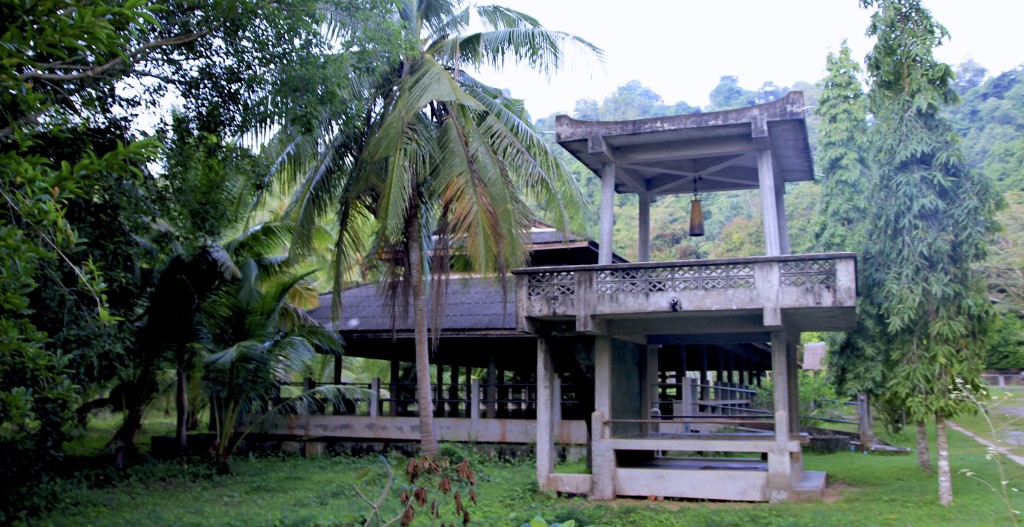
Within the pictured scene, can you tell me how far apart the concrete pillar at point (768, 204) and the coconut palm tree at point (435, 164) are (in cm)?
352

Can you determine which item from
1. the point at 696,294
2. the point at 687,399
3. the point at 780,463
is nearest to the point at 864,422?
the point at 687,399

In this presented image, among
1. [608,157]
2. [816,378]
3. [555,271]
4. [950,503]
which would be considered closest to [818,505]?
[950,503]

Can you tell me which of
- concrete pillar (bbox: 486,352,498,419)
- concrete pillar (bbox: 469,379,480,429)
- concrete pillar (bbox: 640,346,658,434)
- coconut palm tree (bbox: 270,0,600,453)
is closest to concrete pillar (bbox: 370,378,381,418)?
concrete pillar (bbox: 469,379,480,429)

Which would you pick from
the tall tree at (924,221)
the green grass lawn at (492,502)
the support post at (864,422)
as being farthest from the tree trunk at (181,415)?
the support post at (864,422)

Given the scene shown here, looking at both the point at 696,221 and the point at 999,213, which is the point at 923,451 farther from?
the point at 999,213

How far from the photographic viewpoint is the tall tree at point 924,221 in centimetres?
1208

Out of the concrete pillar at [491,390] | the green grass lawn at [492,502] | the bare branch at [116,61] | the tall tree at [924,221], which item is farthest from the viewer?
the concrete pillar at [491,390]

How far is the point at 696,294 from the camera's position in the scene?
11.1 metres

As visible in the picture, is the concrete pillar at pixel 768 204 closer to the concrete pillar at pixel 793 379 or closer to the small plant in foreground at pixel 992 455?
the small plant in foreground at pixel 992 455

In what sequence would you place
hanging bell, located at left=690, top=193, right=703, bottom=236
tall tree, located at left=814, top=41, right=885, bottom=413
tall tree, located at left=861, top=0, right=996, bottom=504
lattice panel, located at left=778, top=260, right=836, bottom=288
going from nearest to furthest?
lattice panel, located at left=778, top=260, right=836, bottom=288, tall tree, located at left=861, top=0, right=996, bottom=504, hanging bell, located at left=690, top=193, right=703, bottom=236, tall tree, located at left=814, top=41, right=885, bottom=413

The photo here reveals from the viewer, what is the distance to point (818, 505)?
11078mm

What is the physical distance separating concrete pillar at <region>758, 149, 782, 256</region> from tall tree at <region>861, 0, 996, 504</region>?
243 cm

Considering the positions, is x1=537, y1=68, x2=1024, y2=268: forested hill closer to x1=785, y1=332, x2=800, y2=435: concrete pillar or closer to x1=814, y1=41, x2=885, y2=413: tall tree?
x1=814, y1=41, x2=885, y2=413: tall tree

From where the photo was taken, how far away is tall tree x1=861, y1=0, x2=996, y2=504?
12.1m
